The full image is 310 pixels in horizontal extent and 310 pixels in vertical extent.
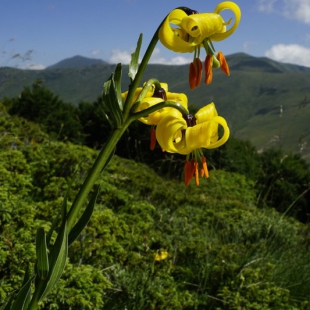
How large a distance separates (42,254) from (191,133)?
469 mm

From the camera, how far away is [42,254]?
1.09 metres

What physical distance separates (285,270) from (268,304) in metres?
0.43

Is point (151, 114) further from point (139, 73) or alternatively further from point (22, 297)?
point (22, 297)

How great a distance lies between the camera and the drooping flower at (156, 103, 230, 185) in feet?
3.77

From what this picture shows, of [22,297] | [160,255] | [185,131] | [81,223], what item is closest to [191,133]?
[185,131]

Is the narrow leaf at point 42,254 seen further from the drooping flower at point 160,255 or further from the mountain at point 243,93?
the mountain at point 243,93

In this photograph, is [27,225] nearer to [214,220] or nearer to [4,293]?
[4,293]

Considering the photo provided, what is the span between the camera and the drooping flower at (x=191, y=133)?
45.3 inches

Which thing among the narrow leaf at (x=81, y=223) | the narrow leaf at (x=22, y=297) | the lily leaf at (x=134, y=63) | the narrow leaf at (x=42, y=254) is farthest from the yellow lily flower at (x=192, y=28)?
the narrow leaf at (x=22, y=297)

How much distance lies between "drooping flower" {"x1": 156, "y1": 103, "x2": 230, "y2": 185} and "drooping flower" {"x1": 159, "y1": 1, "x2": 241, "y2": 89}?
0.31ft

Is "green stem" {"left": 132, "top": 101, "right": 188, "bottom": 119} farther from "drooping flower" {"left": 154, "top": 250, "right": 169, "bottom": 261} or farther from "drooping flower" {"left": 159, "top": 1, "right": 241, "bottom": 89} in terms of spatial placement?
"drooping flower" {"left": 154, "top": 250, "right": 169, "bottom": 261}

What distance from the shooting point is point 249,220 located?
3.56 metres

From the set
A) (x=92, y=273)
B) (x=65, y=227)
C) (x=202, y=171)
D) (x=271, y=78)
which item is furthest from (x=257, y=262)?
(x=271, y=78)

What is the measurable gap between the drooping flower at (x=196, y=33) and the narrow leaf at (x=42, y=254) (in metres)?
0.50
